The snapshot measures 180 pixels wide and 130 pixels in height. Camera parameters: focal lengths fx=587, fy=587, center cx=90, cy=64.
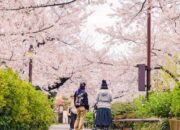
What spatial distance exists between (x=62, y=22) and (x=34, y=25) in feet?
12.5

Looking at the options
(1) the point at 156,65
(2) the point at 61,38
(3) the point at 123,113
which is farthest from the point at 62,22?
(3) the point at 123,113

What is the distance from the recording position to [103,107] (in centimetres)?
2080

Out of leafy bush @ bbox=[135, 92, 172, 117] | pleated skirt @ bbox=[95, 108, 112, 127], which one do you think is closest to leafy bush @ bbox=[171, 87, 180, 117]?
leafy bush @ bbox=[135, 92, 172, 117]

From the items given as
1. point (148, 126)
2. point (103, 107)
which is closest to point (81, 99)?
point (103, 107)

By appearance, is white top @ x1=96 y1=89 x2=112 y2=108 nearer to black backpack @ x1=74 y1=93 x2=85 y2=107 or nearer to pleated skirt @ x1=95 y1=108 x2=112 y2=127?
pleated skirt @ x1=95 y1=108 x2=112 y2=127

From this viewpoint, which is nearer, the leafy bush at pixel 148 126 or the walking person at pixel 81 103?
the leafy bush at pixel 148 126

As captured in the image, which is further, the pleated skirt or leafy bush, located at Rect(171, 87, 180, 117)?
the pleated skirt

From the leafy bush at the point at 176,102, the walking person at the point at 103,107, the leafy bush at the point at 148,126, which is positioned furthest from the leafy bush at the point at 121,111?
the leafy bush at the point at 176,102

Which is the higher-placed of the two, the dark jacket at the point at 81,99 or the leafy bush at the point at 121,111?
the dark jacket at the point at 81,99

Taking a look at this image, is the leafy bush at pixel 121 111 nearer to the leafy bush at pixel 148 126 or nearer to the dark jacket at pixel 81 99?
the leafy bush at pixel 148 126

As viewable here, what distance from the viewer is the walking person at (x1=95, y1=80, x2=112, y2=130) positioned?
20.3 meters

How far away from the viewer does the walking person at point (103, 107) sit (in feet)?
66.5

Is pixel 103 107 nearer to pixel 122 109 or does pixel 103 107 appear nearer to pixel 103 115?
pixel 103 115

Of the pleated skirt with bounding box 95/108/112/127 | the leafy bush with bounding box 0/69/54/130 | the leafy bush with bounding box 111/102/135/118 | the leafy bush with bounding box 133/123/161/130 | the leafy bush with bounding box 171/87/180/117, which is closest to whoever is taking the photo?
the leafy bush with bounding box 0/69/54/130
